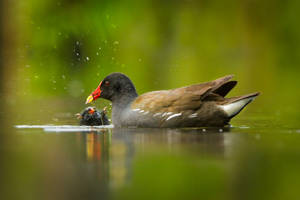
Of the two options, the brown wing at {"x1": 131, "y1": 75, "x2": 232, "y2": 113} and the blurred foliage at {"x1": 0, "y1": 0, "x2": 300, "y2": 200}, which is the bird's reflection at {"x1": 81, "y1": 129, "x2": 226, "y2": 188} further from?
the brown wing at {"x1": 131, "y1": 75, "x2": 232, "y2": 113}

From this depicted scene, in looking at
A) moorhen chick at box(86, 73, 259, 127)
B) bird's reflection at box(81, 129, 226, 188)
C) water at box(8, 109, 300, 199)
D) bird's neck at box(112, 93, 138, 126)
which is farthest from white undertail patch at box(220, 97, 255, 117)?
bird's neck at box(112, 93, 138, 126)

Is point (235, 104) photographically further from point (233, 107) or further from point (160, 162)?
point (160, 162)

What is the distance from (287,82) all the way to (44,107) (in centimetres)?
712

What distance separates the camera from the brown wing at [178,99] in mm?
9914

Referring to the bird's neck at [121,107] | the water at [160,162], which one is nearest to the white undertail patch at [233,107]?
the water at [160,162]

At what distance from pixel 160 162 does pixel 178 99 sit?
3.47 m

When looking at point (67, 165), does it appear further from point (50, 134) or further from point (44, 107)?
point (44, 107)

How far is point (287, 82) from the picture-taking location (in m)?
17.4

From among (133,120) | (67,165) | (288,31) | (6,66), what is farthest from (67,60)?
(67,165)

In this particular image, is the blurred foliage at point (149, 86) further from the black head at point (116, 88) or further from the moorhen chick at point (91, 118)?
the black head at point (116, 88)

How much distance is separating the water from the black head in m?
1.13

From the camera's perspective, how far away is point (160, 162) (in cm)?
657

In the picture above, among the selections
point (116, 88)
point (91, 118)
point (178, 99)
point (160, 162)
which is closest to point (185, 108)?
point (178, 99)

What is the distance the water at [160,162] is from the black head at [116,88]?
1.13 meters
